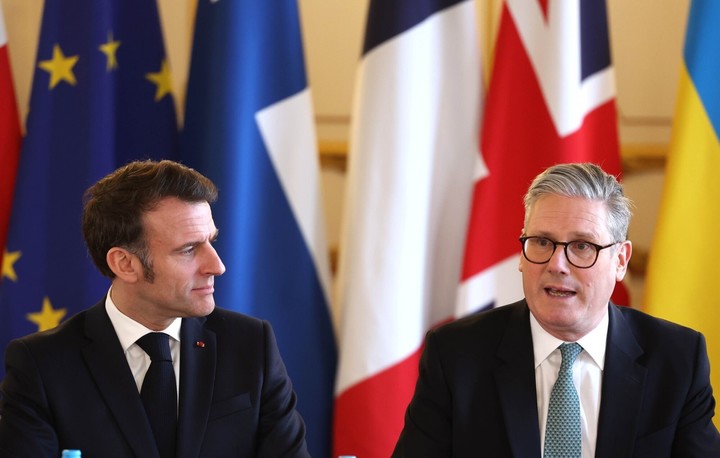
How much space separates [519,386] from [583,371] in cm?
15

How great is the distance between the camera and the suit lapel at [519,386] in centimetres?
216

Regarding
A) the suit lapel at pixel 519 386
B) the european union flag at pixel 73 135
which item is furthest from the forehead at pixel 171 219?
the european union flag at pixel 73 135

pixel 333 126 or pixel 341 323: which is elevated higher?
pixel 333 126

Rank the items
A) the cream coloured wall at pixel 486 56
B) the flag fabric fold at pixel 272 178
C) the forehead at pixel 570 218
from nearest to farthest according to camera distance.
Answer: the forehead at pixel 570 218
the flag fabric fold at pixel 272 178
the cream coloured wall at pixel 486 56

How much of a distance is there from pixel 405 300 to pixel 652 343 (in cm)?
118

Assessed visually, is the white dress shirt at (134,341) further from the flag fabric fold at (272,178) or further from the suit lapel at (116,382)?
the flag fabric fold at (272,178)

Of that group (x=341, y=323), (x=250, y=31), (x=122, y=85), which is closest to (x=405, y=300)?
(x=341, y=323)

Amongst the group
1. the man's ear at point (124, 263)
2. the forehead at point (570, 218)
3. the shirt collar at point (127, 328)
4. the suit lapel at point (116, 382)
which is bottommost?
the suit lapel at point (116, 382)

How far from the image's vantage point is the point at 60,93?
3.56m

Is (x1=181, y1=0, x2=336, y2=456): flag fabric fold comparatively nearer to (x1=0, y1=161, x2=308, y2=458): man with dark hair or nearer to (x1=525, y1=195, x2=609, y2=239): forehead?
(x1=0, y1=161, x2=308, y2=458): man with dark hair

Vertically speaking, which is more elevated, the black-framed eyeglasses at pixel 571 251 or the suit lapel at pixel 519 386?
the black-framed eyeglasses at pixel 571 251

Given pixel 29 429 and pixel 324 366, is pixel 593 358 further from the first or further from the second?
pixel 324 366

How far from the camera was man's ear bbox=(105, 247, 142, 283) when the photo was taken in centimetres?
230

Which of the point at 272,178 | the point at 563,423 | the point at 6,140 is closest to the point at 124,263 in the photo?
the point at 563,423
